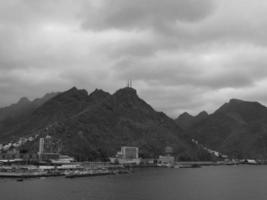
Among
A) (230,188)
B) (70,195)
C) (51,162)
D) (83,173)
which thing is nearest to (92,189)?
(70,195)

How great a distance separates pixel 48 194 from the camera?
93812 millimetres

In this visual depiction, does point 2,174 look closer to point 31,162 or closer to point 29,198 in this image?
point 31,162

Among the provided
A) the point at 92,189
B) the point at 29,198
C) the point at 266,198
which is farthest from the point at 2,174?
the point at 266,198

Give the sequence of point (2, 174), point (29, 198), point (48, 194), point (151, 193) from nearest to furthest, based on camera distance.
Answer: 1. point (29, 198)
2. point (48, 194)
3. point (151, 193)
4. point (2, 174)

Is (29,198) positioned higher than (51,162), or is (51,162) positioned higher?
(51,162)

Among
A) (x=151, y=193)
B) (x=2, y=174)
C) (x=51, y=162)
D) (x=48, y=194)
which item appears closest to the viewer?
(x=48, y=194)

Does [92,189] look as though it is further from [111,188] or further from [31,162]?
[31,162]

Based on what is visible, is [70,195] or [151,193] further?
[151,193]

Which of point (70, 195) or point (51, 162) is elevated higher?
point (51, 162)

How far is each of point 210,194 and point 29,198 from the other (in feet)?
140

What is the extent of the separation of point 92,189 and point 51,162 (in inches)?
3690

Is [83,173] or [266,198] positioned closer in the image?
[266,198]

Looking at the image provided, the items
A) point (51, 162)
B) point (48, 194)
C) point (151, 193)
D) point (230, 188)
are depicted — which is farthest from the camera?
point (51, 162)

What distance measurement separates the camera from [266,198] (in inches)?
3812
